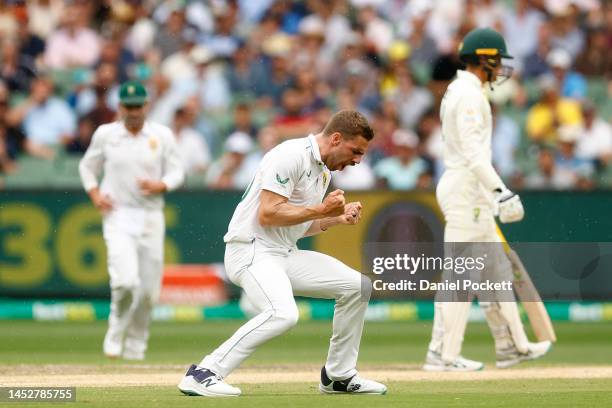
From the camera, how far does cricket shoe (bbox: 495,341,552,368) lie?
10.3 metres

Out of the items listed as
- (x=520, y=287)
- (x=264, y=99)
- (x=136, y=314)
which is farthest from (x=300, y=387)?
(x=264, y=99)

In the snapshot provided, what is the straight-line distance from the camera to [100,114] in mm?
16953

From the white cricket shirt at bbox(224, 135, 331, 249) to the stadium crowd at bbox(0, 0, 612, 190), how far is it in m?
7.59

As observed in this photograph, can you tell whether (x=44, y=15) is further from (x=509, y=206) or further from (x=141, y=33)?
(x=509, y=206)

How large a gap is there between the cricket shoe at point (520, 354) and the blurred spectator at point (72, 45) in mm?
9570

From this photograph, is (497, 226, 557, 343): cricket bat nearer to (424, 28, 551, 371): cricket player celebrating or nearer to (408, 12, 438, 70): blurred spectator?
(424, 28, 551, 371): cricket player celebrating

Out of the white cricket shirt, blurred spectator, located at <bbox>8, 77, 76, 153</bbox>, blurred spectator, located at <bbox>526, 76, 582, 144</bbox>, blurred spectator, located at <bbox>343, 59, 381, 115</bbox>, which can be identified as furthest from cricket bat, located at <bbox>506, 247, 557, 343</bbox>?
blurred spectator, located at <bbox>8, 77, 76, 153</bbox>

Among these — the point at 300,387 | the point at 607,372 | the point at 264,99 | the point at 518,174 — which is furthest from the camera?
the point at 264,99

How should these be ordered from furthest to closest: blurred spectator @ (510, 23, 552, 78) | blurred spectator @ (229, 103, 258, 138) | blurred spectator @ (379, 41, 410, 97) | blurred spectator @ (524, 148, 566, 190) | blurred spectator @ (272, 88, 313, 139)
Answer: blurred spectator @ (510, 23, 552, 78)
blurred spectator @ (379, 41, 410, 97)
blurred spectator @ (229, 103, 258, 138)
blurred spectator @ (272, 88, 313, 139)
blurred spectator @ (524, 148, 566, 190)

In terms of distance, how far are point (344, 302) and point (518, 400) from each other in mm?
1194

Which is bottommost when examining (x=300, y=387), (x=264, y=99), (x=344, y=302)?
(x=300, y=387)

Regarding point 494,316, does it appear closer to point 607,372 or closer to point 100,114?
point 607,372

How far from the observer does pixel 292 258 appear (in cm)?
823

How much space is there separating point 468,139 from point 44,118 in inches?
342
